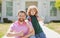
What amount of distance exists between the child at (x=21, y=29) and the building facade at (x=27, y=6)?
113ft

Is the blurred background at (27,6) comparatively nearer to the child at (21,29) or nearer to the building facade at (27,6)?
the building facade at (27,6)

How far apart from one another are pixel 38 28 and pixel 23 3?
34280 mm

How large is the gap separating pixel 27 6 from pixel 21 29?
3504 cm

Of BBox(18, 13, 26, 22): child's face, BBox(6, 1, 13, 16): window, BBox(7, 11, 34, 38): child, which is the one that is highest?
BBox(18, 13, 26, 22): child's face

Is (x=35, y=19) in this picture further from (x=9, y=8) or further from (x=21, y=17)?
(x=9, y=8)

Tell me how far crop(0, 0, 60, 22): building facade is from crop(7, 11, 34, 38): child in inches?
1355

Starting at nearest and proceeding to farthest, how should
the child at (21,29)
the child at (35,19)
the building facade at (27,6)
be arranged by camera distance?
the child at (21,29) → the child at (35,19) → the building facade at (27,6)

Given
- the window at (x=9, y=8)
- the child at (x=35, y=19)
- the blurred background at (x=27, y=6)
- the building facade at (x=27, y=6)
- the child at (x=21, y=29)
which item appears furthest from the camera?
the window at (x=9, y=8)

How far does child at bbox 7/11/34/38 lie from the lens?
411 cm

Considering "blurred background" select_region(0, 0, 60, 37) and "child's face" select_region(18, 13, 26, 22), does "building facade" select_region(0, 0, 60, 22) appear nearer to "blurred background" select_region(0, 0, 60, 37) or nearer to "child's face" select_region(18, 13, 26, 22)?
"blurred background" select_region(0, 0, 60, 37)

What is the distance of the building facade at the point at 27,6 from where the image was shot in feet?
127

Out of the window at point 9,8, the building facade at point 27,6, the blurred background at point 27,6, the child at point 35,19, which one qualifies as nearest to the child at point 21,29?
the child at point 35,19

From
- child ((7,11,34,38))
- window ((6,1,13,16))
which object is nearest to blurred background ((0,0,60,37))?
window ((6,1,13,16))

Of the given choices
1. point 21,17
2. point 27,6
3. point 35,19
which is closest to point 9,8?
point 27,6
